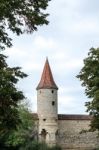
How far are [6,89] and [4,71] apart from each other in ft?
2.72

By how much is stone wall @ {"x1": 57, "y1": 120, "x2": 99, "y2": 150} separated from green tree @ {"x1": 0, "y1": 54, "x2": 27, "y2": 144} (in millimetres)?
60999

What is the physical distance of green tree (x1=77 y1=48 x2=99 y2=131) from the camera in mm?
35781

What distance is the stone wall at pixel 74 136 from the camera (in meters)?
83.8

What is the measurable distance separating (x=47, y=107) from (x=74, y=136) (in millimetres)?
6296

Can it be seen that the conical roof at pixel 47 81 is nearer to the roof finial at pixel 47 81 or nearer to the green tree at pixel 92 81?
the roof finial at pixel 47 81

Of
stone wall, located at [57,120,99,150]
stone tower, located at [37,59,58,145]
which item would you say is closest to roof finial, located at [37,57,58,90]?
stone tower, located at [37,59,58,145]

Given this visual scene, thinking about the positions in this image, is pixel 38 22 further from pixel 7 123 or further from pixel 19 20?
pixel 7 123

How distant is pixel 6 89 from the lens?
814 inches

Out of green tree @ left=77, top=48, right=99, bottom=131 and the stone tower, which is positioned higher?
the stone tower

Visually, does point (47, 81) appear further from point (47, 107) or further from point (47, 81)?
point (47, 107)

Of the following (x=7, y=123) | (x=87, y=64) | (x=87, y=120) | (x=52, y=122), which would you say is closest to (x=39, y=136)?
(x=52, y=122)

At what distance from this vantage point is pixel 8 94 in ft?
68.5

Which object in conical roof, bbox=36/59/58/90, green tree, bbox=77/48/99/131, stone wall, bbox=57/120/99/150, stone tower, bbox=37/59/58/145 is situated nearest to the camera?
green tree, bbox=77/48/99/131

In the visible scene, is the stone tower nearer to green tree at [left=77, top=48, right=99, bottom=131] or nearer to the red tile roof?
the red tile roof
